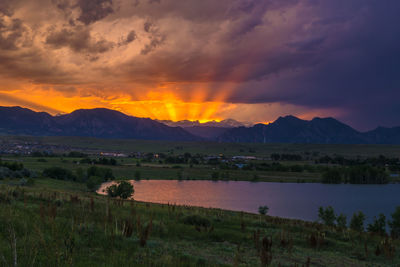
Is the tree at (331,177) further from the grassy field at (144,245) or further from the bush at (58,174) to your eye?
the grassy field at (144,245)

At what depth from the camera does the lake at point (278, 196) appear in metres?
81.4

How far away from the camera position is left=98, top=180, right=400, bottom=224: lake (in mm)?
81375

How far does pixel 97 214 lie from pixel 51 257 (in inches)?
480

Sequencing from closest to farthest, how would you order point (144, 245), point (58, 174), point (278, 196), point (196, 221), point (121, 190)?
1. point (144, 245)
2. point (196, 221)
3. point (121, 190)
4. point (58, 174)
5. point (278, 196)

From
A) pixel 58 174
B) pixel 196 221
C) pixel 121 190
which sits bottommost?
pixel 58 174

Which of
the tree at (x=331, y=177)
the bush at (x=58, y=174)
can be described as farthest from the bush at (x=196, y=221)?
the tree at (x=331, y=177)

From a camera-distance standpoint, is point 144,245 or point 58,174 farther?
point 58,174

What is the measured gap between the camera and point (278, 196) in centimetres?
10131

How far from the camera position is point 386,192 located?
114562 mm

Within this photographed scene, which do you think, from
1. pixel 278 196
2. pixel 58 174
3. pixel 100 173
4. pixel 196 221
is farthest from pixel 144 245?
pixel 100 173

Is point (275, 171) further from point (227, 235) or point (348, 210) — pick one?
point (227, 235)

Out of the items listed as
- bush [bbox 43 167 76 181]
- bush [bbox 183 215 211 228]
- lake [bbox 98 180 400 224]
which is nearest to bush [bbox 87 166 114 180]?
lake [bbox 98 180 400 224]

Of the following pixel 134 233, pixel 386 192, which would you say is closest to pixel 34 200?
pixel 134 233

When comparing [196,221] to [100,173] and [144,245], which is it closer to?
[144,245]
